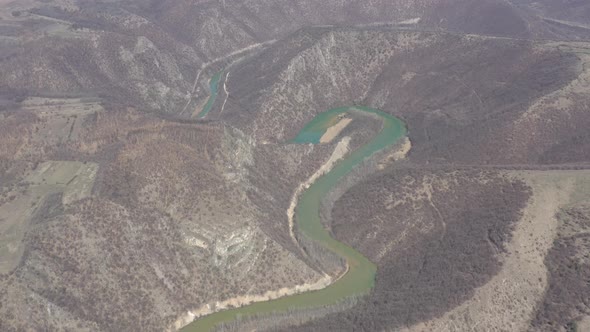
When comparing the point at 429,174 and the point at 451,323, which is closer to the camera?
the point at 451,323

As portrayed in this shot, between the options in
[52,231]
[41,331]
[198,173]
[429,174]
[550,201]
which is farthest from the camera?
[429,174]

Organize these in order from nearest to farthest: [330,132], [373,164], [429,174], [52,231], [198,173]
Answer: [52,231] < [198,173] < [429,174] < [373,164] < [330,132]

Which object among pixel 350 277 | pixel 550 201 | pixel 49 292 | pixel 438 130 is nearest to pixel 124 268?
pixel 49 292

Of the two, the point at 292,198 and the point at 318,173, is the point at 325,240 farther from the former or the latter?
the point at 318,173

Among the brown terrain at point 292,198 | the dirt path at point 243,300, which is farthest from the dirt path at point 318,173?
the dirt path at point 243,300

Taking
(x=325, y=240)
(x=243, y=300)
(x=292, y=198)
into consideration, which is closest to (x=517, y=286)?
(x=325, y=240)

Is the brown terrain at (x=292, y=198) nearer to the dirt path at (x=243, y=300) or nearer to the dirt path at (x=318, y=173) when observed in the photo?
the dirt path at (x=243, y=300)

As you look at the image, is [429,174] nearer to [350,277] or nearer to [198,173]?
[350,277]
